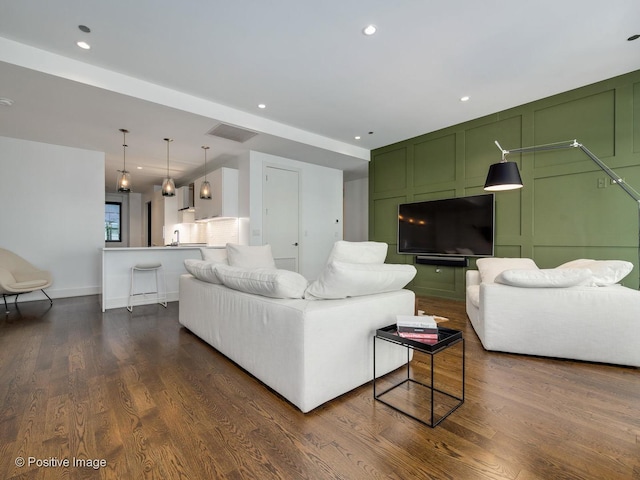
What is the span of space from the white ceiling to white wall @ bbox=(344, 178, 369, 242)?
2.98m

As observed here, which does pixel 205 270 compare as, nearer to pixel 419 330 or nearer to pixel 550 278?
pixel 419 330

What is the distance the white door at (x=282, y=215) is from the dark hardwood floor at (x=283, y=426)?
138 inches

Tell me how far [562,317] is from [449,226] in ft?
9.05

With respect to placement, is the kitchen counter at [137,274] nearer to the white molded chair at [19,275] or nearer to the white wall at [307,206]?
the white molded chair at [19,275]

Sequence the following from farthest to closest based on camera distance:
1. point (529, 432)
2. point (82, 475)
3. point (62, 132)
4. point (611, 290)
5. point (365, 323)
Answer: point (62, 132) < point (611, 290) < point (365, 323) < point (529, 432) < point (82, 475)

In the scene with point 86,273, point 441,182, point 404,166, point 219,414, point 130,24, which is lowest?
point 219,414

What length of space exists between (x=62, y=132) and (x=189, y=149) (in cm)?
174

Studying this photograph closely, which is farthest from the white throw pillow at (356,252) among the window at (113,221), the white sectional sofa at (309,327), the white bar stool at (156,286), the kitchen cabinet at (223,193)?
the window at (113,221)

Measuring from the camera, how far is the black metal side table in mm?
1638

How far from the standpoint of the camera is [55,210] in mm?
5172

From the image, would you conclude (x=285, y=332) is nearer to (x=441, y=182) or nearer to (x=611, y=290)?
(x=611, y=290)

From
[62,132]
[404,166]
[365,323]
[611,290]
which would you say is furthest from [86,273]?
[611,290]

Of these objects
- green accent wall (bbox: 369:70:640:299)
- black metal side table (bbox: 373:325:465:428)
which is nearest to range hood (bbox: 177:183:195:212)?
green accent wall (bbox: 369:70:640:299)

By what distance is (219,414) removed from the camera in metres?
1.68
